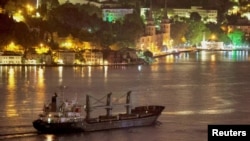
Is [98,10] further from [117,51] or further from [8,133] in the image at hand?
[8,133]

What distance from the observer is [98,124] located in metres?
8.98

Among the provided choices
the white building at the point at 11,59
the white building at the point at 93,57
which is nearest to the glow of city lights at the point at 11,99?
the white building at the point at 11,59

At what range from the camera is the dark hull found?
860 cm

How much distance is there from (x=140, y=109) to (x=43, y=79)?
14.6 ft

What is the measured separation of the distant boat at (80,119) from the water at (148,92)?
0.34 ft

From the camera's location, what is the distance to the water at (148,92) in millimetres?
8734

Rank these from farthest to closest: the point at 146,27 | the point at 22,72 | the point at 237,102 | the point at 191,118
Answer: the point at 146,27 < the point at 22,72 < the point at 237,102 < the point at 191,118

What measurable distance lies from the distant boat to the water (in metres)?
0.10

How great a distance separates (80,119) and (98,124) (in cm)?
19

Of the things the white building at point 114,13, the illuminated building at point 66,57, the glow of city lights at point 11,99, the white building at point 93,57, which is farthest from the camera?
the white building at point 114,13

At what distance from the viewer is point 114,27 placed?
21.3 m

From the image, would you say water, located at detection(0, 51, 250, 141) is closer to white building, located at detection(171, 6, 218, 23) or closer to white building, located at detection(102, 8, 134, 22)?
white building, located at detection(102, 8, 134, 22)

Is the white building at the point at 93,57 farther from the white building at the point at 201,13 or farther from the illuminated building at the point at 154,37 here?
the white building at the point at 201,13

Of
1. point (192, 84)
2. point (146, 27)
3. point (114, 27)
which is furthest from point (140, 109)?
point (146, 27)
